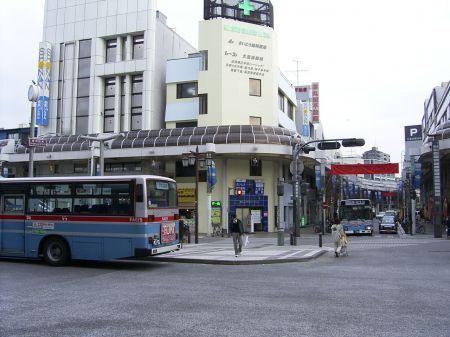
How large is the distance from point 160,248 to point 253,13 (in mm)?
31454

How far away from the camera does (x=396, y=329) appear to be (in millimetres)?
7219

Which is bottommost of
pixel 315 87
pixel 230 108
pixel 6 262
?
pixel 6 262

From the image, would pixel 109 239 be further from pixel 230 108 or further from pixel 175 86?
pixel 175 86

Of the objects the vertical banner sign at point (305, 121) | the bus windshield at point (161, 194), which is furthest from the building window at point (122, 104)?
the bus windshield at point (161, 194)

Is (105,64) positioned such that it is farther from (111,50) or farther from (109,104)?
(109,104)

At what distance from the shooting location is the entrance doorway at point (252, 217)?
129ft

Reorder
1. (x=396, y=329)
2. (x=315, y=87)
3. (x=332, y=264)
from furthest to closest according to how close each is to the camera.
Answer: (x=315, y=87)
(x=332, y=264)
(x=396, y=329)

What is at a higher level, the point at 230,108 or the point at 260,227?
the point at 230,108

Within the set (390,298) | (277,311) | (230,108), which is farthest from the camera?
(230,108)

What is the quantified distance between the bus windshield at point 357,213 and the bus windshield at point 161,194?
25429 millimetres

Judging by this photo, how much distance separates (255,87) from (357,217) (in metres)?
13.8

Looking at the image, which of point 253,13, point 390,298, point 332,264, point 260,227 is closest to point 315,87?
point 253,13

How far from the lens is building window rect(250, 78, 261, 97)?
133 feet

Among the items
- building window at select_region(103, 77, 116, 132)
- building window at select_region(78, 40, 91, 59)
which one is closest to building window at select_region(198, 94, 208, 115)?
building window at select_region(103, 77, 116, 132)
